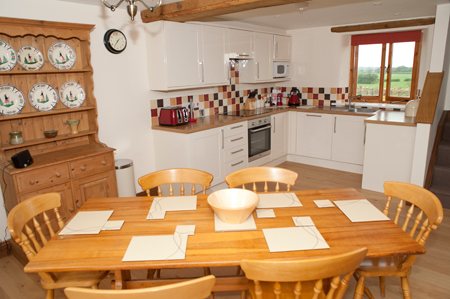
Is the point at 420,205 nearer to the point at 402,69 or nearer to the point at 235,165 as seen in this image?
the point at 235,165

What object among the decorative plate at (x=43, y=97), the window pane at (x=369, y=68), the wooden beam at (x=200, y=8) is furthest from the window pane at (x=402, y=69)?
the decorative plate at (x=43, y=97)

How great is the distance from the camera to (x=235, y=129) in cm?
Result: 429

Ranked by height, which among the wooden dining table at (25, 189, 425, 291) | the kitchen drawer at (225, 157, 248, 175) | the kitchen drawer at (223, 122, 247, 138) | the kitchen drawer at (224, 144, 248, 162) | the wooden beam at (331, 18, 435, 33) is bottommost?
the kitchen drawer at (225, 157, 248, 175)

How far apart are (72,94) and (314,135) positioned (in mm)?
3511

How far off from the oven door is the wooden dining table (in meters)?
2.65

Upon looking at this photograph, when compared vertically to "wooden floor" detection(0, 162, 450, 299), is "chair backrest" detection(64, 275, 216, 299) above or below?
above

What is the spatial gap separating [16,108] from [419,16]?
498 cm

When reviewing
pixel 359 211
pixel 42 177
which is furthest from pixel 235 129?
pixel 359 211

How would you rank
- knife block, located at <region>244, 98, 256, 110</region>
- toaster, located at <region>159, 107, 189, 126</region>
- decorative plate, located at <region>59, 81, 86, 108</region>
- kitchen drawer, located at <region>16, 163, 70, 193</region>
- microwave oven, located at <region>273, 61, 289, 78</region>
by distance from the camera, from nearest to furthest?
kitchen drawer, located at <region>16, 163, 70, 193</region> < decorative plate, located at <region>59, 81, 86, 108</region> < toaster, located at <region>159, 107, 189, 126</region> < knife block, located at <region>244, 98, 256, 110</region> < microwave oven, located at <region>273, 61, 289, 78</region>

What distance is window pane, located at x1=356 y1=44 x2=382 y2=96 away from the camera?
17.2 ft

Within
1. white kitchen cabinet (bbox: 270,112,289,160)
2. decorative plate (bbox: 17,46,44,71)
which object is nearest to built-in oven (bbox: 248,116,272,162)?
white kitchen cabinet (bbox: 270,112,289,160)

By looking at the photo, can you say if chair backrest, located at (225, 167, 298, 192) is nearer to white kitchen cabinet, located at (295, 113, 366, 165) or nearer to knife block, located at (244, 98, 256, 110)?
white kitchen cabinet, located at (295, 113, 366, 165)

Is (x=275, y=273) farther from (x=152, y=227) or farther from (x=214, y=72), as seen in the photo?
(x=214, y=72)

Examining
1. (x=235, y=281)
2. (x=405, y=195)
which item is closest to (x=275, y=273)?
(x=235, y=281)
